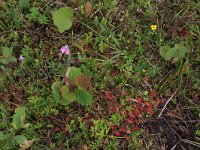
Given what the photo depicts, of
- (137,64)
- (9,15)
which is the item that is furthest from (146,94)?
(9,15)

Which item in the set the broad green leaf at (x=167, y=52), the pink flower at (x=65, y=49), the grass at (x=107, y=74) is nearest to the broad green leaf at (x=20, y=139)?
the grass at (x=107, y=74)

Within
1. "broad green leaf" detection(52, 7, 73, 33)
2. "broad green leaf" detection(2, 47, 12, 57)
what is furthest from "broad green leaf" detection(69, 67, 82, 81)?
"broad green leaf" detection(2, 47, 12, 57)

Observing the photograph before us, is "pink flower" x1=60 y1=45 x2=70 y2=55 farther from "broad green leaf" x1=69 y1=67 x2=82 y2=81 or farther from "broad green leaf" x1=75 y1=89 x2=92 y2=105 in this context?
"broad green leaf" x1=75 y1=89 x2=92 y2=105

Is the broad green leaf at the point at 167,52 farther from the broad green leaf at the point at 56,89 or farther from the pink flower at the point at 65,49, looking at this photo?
the broad green leaf at the point at 56,89

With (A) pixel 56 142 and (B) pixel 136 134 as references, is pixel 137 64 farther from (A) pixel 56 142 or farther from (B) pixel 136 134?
(A) pixel 56 142

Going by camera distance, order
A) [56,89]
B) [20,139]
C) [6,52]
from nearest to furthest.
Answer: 1. [20,139]
2. [56,89]
3. [6,52]

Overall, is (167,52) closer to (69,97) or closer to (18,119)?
(69,97)

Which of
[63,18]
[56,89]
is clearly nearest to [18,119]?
[56,89]
